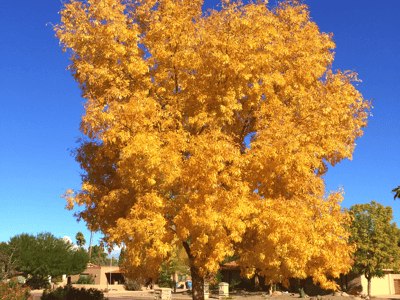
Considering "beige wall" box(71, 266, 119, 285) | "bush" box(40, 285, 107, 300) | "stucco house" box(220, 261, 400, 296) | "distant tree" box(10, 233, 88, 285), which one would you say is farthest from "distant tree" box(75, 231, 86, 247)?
"bush" box(40, 285, 107, 300)

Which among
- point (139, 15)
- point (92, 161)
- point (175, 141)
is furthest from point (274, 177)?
point (139, 15)

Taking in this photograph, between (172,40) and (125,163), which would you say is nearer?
(125,163)

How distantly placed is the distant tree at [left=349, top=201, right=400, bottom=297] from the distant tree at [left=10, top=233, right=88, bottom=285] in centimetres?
3963

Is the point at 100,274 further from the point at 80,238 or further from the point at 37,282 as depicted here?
the point at 80,238

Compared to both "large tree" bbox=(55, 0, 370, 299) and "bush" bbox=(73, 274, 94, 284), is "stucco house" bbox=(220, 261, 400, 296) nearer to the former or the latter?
"bush" bbox=(73, 274, 94, 284)

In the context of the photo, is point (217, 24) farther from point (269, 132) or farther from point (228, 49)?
point (269, 132)

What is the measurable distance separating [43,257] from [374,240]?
141ft

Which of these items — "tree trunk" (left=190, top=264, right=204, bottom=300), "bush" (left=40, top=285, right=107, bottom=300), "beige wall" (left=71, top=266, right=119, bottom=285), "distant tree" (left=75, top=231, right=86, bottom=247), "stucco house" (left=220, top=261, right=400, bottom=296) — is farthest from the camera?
"distant tree" (left=75, top=231, right=86, bottom=247)

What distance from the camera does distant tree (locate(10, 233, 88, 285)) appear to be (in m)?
51.7

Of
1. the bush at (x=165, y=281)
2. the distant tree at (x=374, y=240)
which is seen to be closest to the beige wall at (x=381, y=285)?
the distant tree at (x=374, y=240)

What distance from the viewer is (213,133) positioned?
1248cm

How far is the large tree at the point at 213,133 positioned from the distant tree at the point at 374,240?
2973 centimetres

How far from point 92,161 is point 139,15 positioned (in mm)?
6738

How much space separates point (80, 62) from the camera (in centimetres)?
1538
